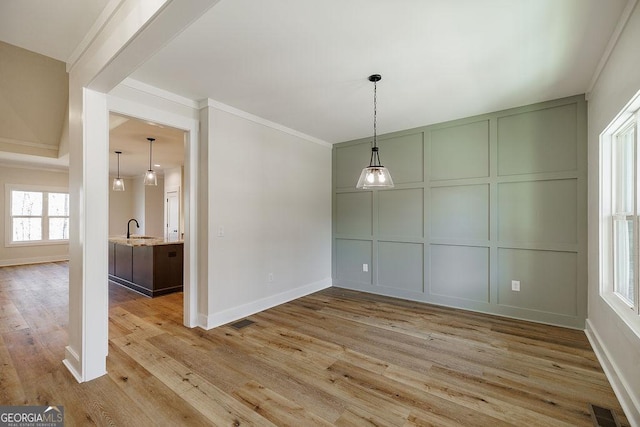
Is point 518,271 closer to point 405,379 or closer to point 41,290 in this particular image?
point 405,379

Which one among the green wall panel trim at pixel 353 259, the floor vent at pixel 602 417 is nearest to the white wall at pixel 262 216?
the green wall panel trim at pixel 353 259

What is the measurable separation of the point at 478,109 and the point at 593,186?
1461mm

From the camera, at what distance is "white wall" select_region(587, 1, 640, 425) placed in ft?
5.84

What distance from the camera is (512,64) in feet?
8.18

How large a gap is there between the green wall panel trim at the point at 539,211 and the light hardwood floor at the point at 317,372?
1.05m

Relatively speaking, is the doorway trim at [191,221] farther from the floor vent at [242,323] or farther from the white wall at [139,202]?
the white wall at [139,202]

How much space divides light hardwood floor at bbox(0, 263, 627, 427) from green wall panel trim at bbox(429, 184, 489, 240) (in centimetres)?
106

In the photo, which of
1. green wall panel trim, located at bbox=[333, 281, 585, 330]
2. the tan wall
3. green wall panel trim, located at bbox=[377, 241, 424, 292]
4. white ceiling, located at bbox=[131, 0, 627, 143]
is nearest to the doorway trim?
white ceiling, located at bbox=[131, 0, 627, 143]

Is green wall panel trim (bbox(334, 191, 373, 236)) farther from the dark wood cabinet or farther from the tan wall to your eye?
the tan wall

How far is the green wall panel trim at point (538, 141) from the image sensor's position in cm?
319


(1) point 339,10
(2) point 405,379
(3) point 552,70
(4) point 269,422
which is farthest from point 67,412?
(3) point 552,70

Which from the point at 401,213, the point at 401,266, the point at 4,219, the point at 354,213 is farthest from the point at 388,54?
the point at 4,219

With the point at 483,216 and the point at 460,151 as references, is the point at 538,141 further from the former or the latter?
the point at 483,216

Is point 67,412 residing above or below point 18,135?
below
